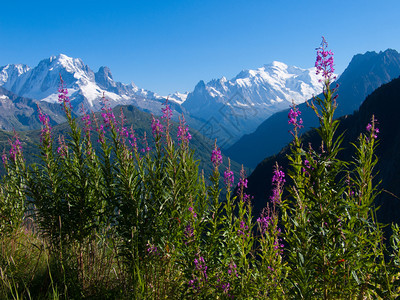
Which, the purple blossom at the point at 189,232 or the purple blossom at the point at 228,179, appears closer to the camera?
the purple blossom at the point at 189,232

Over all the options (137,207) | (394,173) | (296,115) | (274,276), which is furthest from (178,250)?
(394,173)

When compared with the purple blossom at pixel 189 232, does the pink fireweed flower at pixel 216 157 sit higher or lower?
higher

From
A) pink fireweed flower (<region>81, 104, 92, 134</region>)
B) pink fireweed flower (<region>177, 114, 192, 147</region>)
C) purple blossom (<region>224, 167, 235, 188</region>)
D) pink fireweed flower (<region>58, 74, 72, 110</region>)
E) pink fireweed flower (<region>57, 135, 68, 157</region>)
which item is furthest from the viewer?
pink fireweed flower (<region>57, 135, 68, 157</region>)

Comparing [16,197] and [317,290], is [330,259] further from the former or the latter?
[16,197]

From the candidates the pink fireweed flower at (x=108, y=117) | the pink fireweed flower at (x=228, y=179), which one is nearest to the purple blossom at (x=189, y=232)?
the pink fireweed flower at (x=228, y=179)

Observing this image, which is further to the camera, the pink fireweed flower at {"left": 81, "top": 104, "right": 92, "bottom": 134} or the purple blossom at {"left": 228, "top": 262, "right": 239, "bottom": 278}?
the pink fireweed flower at {"left": 81, "top": 104, "right": 92, "bottom": 134}

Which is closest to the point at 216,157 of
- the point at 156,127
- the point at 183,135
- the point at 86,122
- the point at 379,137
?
the point at 183,135

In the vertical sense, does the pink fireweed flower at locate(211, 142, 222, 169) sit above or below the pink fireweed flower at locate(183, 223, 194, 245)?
above

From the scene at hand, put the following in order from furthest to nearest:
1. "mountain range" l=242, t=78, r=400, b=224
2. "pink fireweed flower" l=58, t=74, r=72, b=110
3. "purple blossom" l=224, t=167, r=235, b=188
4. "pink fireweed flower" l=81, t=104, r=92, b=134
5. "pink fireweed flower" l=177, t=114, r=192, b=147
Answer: "mountain range" l=242, t=78, r=400, b=224 → "pink fireweed flower" l=58, t=74, r=72, b=110 → "pink fireweed flower" l=81, t=104, r=92, b=134 → "purple blossom" l=224, t=167, r=235, b=188 → "pink fireweed flower" l=177, t=114, r=192, b=147

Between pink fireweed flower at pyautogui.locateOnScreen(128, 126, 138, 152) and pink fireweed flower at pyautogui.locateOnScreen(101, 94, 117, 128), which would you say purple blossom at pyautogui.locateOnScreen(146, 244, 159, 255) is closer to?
pink fireweed flower at pyautogui.locateOnScreen(128, 126, 138, 152)

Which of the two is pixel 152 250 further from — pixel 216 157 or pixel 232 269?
pixel 216 157

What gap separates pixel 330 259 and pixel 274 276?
1.24 meters

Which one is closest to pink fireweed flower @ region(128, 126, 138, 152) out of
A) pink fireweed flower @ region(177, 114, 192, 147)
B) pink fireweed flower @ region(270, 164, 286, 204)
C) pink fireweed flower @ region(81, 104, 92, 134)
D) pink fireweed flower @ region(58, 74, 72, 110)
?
pink fireweed flower @ region(177, 114, 192, 147)

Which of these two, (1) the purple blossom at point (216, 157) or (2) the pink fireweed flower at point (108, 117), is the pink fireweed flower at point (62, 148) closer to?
(2) the pink fireweed flower at point (108, 117)
